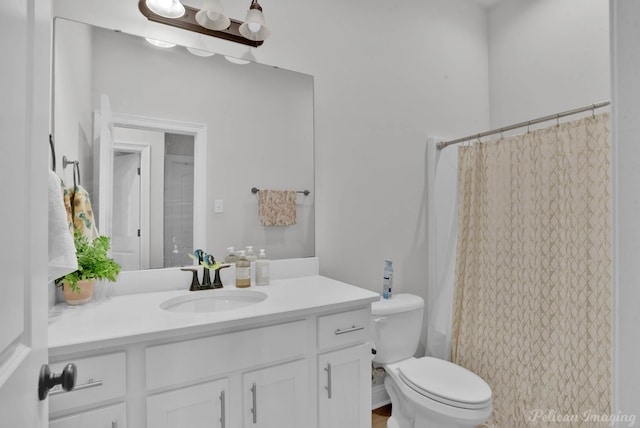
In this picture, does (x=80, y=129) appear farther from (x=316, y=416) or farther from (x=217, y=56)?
(x=316, y=416)

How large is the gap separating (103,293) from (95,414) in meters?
0.56

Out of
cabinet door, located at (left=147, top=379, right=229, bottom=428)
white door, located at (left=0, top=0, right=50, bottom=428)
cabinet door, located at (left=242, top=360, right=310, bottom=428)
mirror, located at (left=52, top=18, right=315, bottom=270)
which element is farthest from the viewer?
mirror, located at (left=52, top=18, right=315, bottom=270)

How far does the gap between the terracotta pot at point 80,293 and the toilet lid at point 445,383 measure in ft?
4.76

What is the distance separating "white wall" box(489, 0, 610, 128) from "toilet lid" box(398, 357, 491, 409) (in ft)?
5.96

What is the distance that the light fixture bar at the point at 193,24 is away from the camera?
1.47 metres

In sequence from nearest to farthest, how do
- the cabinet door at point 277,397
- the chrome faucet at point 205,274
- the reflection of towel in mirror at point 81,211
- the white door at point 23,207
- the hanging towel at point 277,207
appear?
1. the white door at point 23,207
2. the cabinet door at point 277,397
3. the reflection of towel in mirror at point 81,211
4. the chrome faucet at point 205,274
5. the hanging towel at point 277,207

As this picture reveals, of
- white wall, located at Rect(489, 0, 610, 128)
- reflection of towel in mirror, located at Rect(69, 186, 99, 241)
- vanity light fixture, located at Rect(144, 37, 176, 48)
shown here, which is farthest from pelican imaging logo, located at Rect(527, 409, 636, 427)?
vanity light fixture, located at Rect(144, 37, 176, 48)

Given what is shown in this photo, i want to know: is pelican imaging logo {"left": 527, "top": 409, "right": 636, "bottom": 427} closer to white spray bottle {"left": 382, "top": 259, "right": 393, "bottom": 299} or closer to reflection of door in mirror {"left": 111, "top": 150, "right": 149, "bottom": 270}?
white spray bottle {"left": 382, "top": 259, "right": 393, "bottom": 299}

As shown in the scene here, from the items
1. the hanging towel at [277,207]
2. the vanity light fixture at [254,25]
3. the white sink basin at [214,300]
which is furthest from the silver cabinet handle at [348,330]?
the vanity light fixture at [254,25]

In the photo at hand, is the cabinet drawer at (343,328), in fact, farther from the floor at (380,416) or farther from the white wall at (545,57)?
the white wall at (545,57)

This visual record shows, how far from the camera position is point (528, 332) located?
183 cm

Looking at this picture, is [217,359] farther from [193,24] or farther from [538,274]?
[538,274]

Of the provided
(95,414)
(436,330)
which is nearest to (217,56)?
(95,414)

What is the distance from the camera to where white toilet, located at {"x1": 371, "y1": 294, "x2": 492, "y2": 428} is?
1.49 meters
